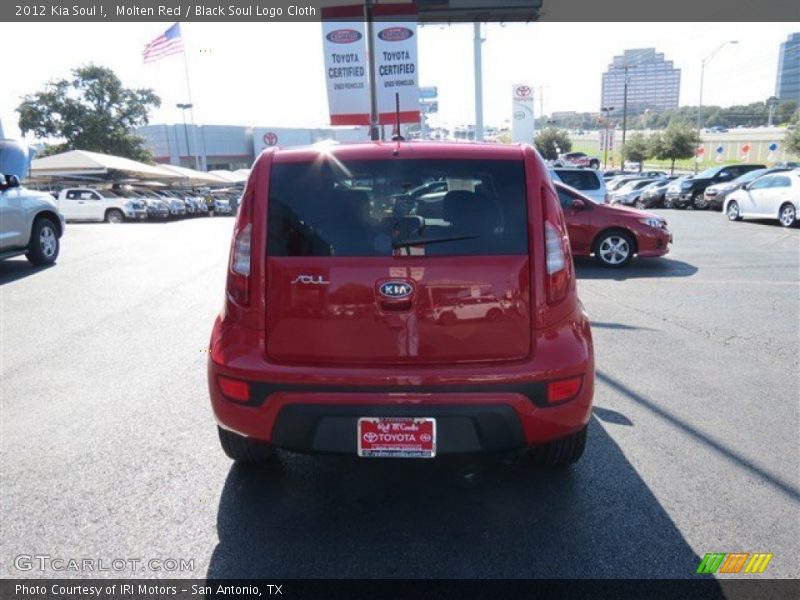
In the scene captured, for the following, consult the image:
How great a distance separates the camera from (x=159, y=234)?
16.2 m

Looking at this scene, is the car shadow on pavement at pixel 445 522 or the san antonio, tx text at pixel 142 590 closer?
the san antonio, tx text at pixel 142 590

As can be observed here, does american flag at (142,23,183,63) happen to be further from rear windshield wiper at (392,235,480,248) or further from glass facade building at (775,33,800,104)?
glass facade building at (775,33,800,104)

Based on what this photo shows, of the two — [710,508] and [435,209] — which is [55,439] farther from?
[710,508]

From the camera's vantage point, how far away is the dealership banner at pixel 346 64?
1164 cm

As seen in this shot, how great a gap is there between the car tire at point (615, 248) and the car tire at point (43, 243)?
9.25 m

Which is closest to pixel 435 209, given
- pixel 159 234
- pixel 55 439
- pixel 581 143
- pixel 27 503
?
pixel 27 503

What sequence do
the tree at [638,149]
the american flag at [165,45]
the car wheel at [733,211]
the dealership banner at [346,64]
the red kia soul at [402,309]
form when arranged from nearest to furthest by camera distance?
1. the red kia soul at [402,309]
2. the dealership banner at [346,64]
3. the car wheel at [733,211]
4. the american flag at [165,45]
5. the tree at [638,149]

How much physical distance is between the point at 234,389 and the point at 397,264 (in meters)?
0.97

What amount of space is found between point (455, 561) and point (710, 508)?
4.46 ft

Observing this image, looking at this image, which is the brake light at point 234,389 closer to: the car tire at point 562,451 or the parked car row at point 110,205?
the car tire at point 562,451

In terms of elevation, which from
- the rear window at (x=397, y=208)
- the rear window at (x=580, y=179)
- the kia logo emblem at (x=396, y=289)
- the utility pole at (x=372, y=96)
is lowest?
the rear window at (x=580, y=179)

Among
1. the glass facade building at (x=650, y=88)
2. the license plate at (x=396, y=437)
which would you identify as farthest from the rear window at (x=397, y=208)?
the glass facade building at (x=650, y=88)

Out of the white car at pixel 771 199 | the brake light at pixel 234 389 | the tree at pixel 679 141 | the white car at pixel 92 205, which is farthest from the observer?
the tree at pixel 679 141

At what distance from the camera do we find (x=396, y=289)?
2.72 meters
